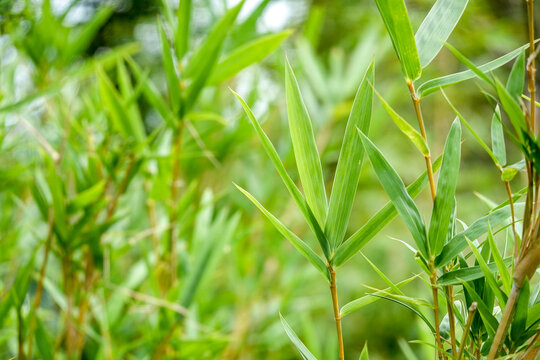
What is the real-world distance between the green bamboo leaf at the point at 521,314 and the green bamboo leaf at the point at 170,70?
1.13 feet

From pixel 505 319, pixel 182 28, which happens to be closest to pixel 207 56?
pixel 182 28

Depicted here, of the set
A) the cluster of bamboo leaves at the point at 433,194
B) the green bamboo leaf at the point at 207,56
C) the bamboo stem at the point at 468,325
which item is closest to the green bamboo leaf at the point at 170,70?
the green bamboo leaf at the point at 207,56

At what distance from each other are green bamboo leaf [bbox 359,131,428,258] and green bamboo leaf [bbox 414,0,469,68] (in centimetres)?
5

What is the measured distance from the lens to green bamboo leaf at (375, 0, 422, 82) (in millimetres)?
223

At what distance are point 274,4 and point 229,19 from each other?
52cm

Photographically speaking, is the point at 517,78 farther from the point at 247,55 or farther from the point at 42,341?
the point at 42,341

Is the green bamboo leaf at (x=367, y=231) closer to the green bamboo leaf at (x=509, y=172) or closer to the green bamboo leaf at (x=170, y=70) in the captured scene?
the green bamboo leaf at (x=509, y=172)

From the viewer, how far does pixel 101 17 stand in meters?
0.62

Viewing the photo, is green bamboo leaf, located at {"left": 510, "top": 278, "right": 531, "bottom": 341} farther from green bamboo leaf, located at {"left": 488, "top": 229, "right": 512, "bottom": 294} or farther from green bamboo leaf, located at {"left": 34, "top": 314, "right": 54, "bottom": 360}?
green bamboo leaf, located at {"left": 34, "top": 314, "right": 54, "bottom": 360}

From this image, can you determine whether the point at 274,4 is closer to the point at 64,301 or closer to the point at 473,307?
the point at 64,301

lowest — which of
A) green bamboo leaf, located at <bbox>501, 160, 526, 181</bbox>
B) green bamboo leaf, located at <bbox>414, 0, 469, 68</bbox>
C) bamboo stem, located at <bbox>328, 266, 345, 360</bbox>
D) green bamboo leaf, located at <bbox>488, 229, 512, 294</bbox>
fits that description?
bamboo stem, located at <bbox>328, 266, 345, 360</bbox>

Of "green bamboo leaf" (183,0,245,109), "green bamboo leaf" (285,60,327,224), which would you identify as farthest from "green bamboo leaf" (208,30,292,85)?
"green bamboo leaf" (285,60,327,224)

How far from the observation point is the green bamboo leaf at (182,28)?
1.43ft

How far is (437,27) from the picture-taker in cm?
25
